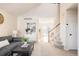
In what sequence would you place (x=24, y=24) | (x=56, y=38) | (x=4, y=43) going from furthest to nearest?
(x=56, y=38), (x=24, y=24), (x=4, y=43)

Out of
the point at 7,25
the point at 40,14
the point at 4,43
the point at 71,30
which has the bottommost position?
the point at 4,43

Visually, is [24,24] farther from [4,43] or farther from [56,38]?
[56,38]

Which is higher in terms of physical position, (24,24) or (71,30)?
(24,24)

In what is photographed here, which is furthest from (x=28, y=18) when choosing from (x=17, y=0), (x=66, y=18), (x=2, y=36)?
(x=17, y=0)

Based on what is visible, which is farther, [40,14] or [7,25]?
[40,14]

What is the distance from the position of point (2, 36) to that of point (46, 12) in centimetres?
195

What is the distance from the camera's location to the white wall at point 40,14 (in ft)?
15.3

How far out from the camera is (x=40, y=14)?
16.3 feet

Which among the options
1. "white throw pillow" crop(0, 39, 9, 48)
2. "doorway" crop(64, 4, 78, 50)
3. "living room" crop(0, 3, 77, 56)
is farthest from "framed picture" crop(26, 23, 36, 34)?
"doorway" crop(64, 4, 78, 50)

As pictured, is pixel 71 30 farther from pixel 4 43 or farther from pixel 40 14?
pixel 4 43

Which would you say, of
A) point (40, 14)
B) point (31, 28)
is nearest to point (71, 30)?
point (40, 14)

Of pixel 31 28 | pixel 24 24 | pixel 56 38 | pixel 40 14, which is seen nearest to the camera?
pixel 24 24

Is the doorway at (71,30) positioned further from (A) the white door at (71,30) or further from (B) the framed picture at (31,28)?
(B) the framed picture at (31,28)

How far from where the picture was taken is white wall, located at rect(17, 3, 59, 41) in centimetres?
466
